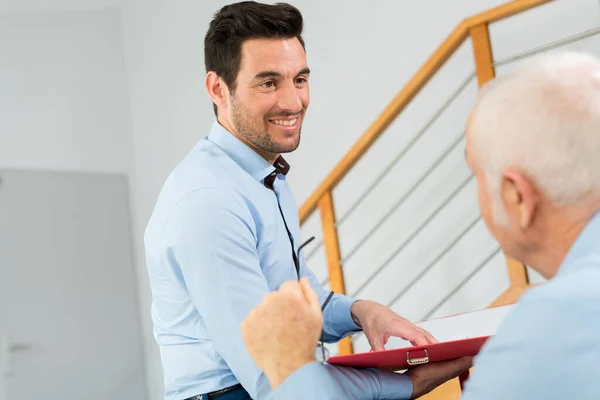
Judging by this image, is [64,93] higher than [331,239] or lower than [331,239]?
higher

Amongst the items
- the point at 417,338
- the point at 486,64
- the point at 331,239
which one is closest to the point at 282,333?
the point at 417,338

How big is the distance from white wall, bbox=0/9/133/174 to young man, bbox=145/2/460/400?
95.9 inches

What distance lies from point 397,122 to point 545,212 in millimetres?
2665

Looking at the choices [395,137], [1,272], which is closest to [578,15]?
[395,137]

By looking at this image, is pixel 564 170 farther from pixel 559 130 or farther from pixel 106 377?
pixel 106 377

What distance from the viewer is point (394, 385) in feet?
4.47

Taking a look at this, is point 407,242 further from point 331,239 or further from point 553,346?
point 553,346

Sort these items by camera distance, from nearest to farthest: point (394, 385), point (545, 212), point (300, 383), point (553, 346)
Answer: point (553, 346)
point (545, 212)
point (300, 383)
point (394, 385)

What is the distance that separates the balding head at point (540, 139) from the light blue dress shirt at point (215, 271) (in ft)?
1.46

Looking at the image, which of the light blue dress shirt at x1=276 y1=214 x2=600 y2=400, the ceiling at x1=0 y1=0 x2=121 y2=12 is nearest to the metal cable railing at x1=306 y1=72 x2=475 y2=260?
the ceiling at x1=0 y1=0 x2=121 y2=12

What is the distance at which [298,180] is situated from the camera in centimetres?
383

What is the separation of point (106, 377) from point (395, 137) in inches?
76.8

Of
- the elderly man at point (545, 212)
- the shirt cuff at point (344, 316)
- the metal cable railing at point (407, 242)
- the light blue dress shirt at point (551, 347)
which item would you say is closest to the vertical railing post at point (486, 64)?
the metal cable railing at point (407, 242)

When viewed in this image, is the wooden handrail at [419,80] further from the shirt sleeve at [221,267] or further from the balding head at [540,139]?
the balding head at [540,139]
